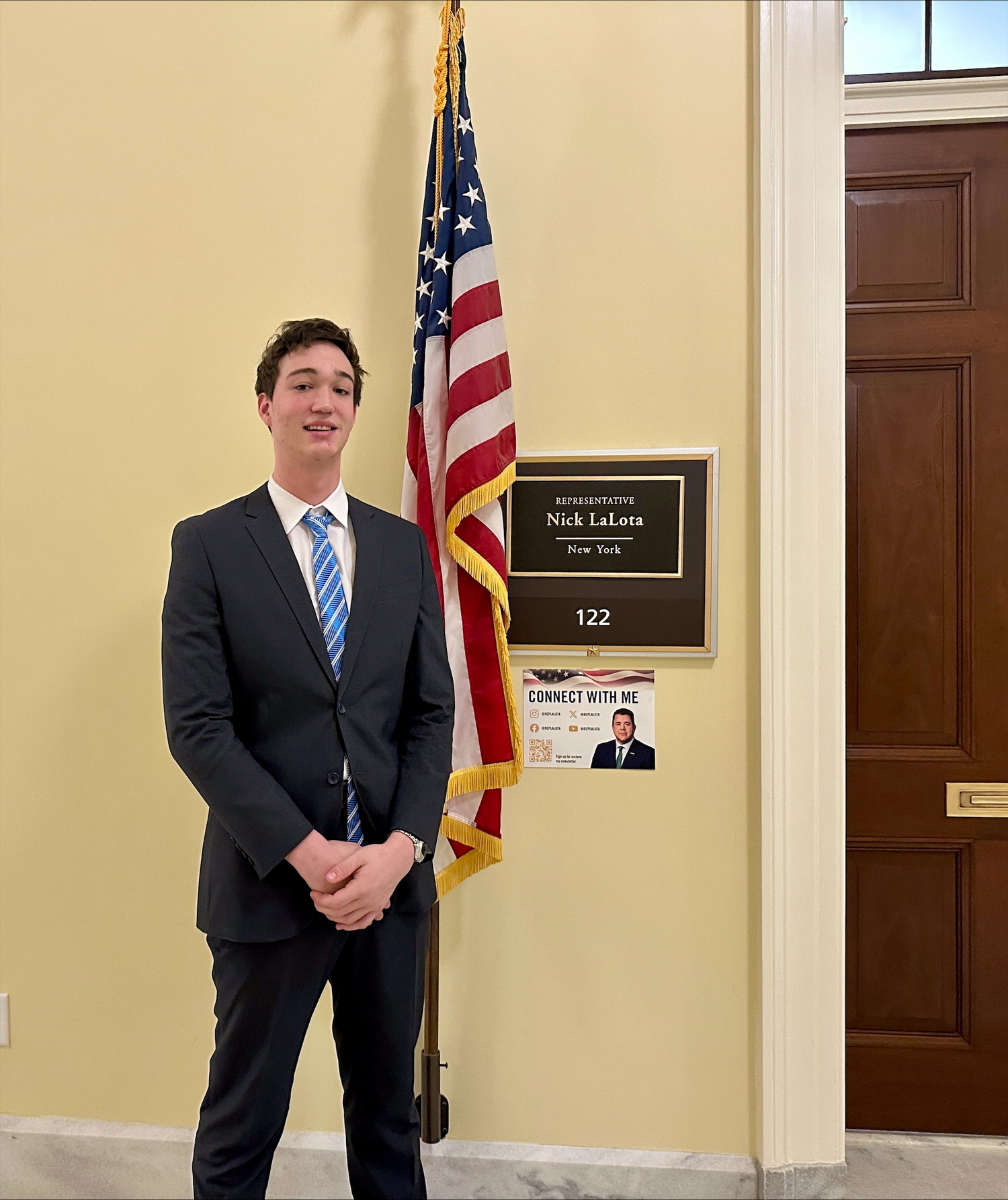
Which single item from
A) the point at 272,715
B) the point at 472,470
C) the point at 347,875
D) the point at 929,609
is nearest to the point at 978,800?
the point at 929,609

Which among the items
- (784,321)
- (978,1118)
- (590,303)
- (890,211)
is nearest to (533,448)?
(590,303)

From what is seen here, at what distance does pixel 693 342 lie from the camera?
6.33 feet

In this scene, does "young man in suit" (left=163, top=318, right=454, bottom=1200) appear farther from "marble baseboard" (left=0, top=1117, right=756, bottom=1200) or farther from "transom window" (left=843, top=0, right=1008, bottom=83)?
"transom window" (left=843, top=0, right=1008, bottom=83)

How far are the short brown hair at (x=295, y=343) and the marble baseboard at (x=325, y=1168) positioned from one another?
5.36ft

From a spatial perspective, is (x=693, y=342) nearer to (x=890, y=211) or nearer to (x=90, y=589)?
(x=890, y=211)

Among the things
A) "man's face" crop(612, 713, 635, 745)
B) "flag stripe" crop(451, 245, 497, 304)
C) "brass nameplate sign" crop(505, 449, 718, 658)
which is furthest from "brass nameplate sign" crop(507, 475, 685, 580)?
"flag stripe" crop(451, 245, 497, 304)

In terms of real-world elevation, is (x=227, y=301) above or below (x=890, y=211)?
below

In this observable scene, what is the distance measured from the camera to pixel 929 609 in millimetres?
2096

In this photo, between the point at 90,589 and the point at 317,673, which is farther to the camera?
the point at 90,589

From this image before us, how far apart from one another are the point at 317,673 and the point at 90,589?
902mm

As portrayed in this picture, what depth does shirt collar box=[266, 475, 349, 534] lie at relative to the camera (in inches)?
59.6

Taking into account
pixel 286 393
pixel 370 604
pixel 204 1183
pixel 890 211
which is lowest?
pixel 204 1183

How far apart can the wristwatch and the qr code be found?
1.65 ft

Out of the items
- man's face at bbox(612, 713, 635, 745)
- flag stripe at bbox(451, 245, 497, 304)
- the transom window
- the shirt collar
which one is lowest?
man's face at bbox(612, 713, 635, 745)
